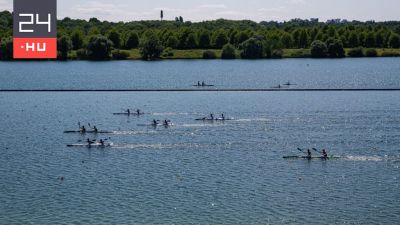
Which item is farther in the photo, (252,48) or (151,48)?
(151,48)

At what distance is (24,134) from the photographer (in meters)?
72.9

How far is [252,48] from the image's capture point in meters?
194

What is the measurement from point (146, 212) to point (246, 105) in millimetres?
52220

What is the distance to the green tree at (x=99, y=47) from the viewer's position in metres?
189

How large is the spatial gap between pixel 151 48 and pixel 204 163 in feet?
464

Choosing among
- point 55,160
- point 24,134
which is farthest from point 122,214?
point 24,134

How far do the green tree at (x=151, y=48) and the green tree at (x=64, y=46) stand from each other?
20259mm

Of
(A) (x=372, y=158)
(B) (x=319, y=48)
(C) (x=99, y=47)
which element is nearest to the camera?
(A) (x=372, y=158)

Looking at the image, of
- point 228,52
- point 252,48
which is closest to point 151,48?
point 228,52

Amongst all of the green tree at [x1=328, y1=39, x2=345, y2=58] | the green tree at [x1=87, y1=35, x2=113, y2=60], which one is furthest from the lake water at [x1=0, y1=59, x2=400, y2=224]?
the green tree at [x1=328, y1=39, x2=345, y2=58]

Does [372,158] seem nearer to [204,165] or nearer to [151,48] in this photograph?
[204,165]

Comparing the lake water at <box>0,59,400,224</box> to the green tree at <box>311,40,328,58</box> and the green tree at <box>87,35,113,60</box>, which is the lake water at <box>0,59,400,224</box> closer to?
the green tree at <box>87,35,113,60</box>

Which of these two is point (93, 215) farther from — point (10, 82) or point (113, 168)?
point (10, 82)

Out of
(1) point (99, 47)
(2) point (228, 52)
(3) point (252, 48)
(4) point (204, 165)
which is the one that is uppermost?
(3) point (252, 48)
